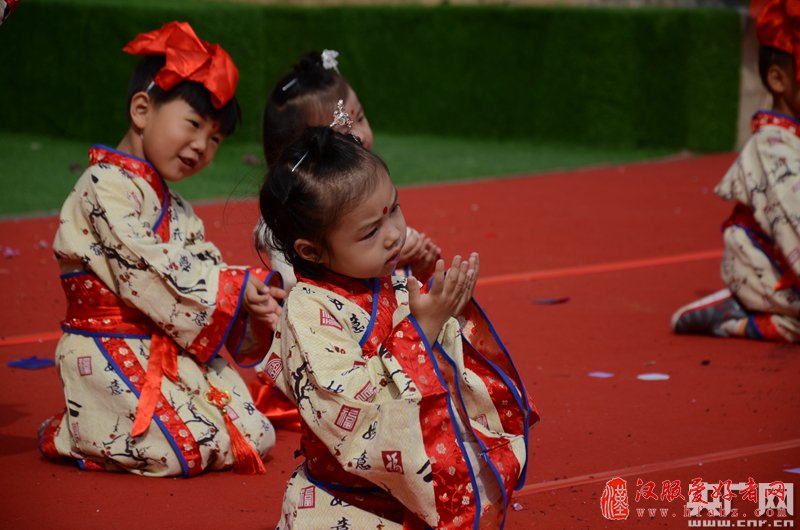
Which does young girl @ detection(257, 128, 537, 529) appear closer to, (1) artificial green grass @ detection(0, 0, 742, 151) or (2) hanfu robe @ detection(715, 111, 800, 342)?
(2) hanfu robe @ detection(715, 111, 800, 342)

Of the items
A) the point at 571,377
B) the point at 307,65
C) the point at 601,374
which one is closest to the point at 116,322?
the point at 307,65

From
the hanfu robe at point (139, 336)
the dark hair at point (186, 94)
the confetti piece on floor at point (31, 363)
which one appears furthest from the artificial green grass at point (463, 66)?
the hanfu robe at point (139, 336)

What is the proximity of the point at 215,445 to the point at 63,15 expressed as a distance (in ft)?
26.3

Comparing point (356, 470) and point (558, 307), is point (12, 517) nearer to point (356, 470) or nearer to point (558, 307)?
point (356, 470)

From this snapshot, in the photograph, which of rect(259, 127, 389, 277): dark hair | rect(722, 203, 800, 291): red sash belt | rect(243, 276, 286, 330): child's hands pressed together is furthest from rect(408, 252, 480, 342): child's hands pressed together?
rect(722, 203, 800, 291): red sash belt

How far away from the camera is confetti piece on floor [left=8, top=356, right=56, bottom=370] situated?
15.7 feet

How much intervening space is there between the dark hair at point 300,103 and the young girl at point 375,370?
4.52ft

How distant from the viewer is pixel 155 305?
3674mm

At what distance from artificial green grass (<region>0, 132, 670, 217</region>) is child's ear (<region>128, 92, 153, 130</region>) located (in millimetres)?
4331

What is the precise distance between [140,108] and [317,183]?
1.37 meters

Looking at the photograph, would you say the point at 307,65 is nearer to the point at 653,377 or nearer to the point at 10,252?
the point at 653,377

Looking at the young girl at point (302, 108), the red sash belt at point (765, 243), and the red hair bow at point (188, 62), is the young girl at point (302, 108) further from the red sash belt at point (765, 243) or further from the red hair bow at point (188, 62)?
the red sash belt at point (765, 243)

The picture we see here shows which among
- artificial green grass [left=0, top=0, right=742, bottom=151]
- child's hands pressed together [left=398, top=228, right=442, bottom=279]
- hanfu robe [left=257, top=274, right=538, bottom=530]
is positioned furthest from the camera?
artificial green grass [left=0, top=0, right=742, bottom=151]

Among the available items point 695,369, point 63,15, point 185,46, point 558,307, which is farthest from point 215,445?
point 63,15
